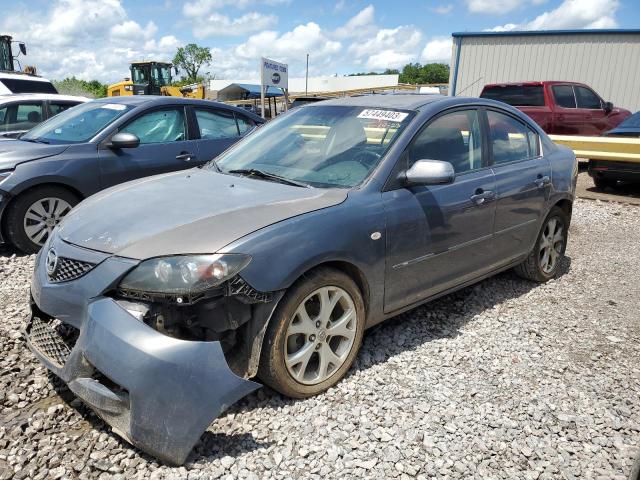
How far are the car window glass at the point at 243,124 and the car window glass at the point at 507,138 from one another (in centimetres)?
368

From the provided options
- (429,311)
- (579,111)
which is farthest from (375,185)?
(579,111)

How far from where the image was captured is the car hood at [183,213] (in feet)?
8.30

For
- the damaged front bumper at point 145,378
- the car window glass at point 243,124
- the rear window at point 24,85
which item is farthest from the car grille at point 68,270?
the rear window at point 24,85

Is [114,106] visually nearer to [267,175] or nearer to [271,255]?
[267,175]

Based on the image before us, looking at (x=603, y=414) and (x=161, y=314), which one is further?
(x=603, y=414)

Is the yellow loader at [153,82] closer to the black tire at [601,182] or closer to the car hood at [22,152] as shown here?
the black tire at [601,182]

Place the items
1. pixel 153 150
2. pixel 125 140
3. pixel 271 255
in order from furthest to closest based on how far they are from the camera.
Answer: pixel 153 150 < pixel 125 140 < pixel 271 255

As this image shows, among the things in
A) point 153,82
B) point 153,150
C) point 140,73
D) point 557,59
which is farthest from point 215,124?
point 140,73

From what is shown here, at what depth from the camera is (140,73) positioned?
89.2 ft

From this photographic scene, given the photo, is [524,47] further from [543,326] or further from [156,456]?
[156,456]

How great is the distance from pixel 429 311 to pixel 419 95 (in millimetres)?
1714

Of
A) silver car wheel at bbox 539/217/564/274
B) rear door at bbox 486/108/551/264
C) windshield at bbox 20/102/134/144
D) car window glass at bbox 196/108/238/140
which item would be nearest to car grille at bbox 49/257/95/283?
rear door at bbox 486/108/551/264

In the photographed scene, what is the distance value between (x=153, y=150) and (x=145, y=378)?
4.32m

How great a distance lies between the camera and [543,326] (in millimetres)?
4039
